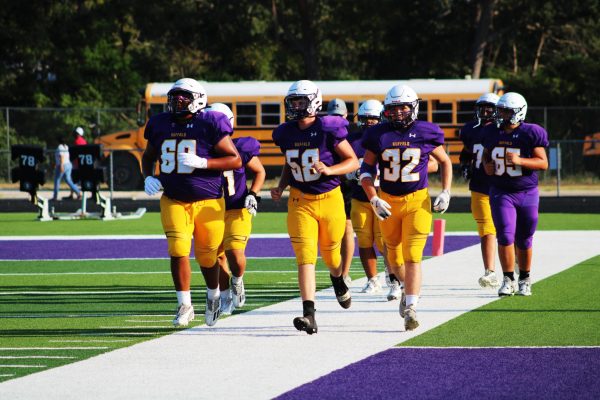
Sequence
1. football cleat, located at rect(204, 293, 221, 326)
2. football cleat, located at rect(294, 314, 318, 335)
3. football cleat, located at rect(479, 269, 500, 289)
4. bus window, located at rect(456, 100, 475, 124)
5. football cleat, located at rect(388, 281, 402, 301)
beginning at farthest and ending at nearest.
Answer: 1. bus window, located at rect(456, 100, 475, 124)
2. football cleat, located at rect(479, 269, 500, 289)
3. football cleat, located at rect(388, 281, 402, 301)
4. football cleat, located at rect(204, 293, 221, 326)
5. football cleat, located at rect(294, 314, 318, 335)

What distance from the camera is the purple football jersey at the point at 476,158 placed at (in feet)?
40.3

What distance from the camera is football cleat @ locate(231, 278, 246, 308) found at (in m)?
10.8

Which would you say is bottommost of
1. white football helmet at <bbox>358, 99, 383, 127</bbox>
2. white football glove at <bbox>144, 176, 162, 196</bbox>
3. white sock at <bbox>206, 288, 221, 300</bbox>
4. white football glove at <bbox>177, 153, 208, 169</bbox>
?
white sock at <bbox>206, 288, 221, 300</bbox>

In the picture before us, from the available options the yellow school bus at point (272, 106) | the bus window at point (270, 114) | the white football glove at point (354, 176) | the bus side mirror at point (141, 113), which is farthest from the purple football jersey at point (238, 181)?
the bus side mirror at point (141, 113)

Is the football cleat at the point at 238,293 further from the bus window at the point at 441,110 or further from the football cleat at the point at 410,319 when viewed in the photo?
the bus window at the point at 441,110

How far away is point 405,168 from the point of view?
31.7 ft

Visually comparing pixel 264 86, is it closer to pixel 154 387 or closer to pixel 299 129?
pixel 299 129

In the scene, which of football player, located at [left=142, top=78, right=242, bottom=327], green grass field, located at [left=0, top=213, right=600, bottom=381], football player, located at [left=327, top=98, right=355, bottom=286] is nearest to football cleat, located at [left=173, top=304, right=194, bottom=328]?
football player, located at [left=142, top=78, right=242, bottom=327]

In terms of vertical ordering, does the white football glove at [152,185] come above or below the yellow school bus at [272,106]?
above

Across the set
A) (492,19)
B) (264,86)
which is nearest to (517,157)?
(264,86)

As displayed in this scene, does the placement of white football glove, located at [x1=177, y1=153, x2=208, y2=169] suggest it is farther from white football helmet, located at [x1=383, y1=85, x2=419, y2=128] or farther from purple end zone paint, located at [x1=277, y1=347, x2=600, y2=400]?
purple end zone paint, located at [x1=277, y1=347, x2=600, y2=400]

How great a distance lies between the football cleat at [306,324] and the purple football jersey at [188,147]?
3.92 ft

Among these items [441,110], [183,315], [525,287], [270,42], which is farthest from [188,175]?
[270,42]

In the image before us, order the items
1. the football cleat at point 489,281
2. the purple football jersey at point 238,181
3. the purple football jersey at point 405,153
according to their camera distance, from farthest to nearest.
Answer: the football cleat at point 489,281
the purple football jersey at point 238,181
the purple football jersey at point 405,153
